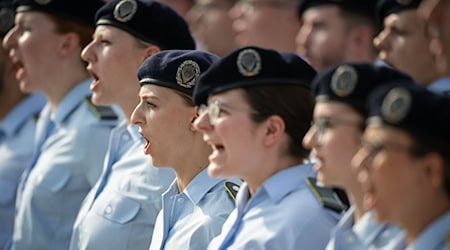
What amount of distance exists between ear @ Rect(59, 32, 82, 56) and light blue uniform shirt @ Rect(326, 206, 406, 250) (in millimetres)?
3167

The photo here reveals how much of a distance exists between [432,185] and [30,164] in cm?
351

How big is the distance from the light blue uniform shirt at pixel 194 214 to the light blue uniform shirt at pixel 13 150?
2.36 metres

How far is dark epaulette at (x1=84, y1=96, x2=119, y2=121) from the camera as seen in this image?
6.96 meters

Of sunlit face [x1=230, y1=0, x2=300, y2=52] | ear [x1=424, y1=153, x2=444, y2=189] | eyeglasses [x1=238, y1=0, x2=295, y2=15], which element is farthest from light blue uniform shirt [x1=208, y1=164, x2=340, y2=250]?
eyeglasses [x1=238, y1=0, x2=295, y2=15]

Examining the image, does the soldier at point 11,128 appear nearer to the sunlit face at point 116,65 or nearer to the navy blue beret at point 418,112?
the sunlit face at point 116,65

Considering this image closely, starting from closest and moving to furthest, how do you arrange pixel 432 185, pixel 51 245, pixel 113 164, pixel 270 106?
pixel 432 185
pixel 270 106
pixel 113 164
pixel 51 245

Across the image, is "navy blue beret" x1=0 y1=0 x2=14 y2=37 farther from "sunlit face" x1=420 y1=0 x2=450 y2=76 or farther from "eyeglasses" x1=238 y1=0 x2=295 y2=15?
"sunlit face" x1=420 y1=0 x2=450 y2=76

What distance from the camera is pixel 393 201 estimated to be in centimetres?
404

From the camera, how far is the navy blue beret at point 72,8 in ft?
23.7

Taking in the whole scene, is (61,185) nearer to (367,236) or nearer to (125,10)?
(125,10)

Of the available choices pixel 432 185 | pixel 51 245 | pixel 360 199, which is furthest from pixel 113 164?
pixel 432 185

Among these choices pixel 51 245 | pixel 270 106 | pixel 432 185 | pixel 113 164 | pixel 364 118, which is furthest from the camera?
pixel 51 245

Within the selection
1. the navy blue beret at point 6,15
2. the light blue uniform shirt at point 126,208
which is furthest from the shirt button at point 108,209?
the navy blue beret at point 6,15

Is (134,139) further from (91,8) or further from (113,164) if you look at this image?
(91,8)
